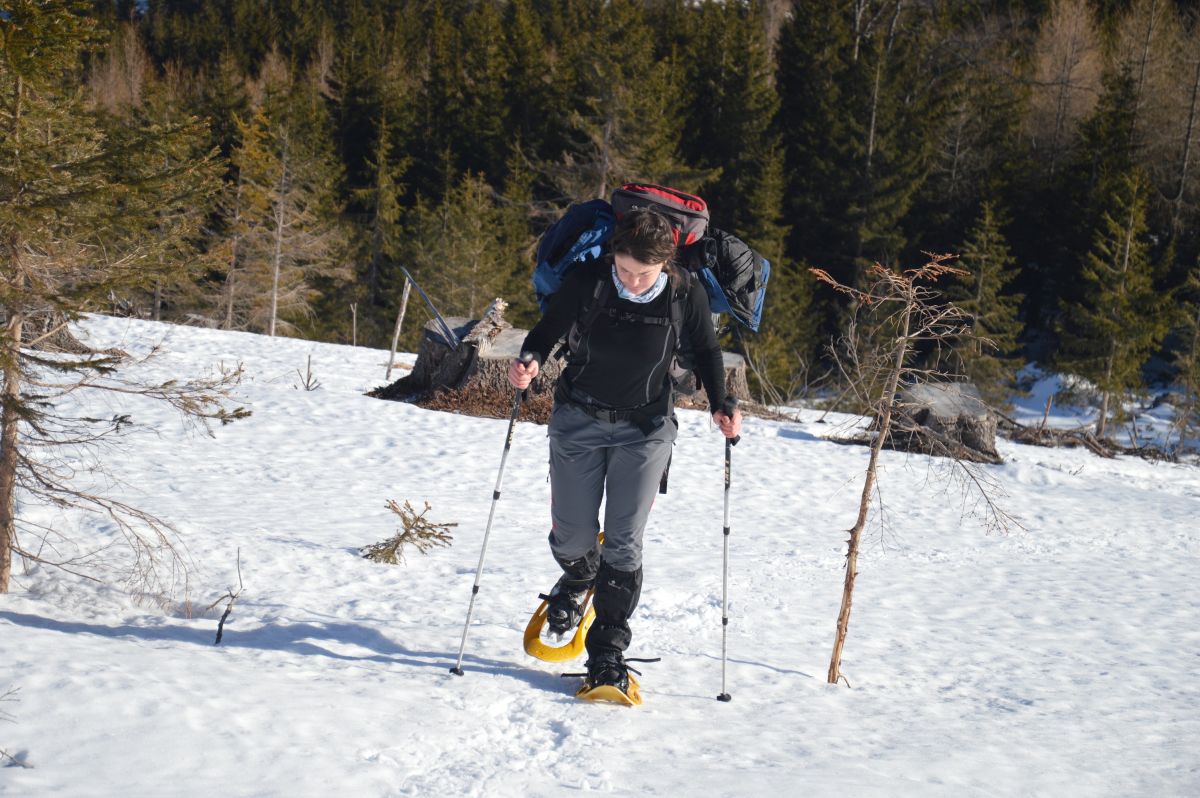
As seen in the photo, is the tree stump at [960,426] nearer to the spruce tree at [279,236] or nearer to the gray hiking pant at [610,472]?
the gray hiking pant at [610,472]

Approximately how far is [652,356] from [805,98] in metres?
43.5

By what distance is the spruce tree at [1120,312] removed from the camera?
2808 cm

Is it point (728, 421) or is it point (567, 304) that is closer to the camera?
point (567, 304)

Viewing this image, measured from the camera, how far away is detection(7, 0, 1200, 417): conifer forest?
30781 mm

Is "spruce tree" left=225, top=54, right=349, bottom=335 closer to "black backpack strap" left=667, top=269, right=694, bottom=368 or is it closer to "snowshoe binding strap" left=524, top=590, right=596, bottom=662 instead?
"snowshoe binding strap" left=524, top=590, right=596, bottom=662

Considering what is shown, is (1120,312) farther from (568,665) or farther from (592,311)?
(592,311)

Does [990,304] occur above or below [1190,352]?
above

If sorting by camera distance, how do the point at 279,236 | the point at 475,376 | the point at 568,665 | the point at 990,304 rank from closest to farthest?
the point at 568,665, the point at 475,376, the point at 990,304, the point at 279,236

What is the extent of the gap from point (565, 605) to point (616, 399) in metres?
1.13

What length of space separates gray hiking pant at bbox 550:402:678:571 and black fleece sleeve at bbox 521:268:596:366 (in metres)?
0.34

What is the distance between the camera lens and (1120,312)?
92.8 ft

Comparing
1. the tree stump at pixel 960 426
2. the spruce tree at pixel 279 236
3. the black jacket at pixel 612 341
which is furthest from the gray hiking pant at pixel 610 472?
the spruce tree at pixel 279 236

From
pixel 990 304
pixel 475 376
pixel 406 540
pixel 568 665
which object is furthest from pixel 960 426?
pixel 990 304

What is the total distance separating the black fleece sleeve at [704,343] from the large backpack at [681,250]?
0.08 meters
